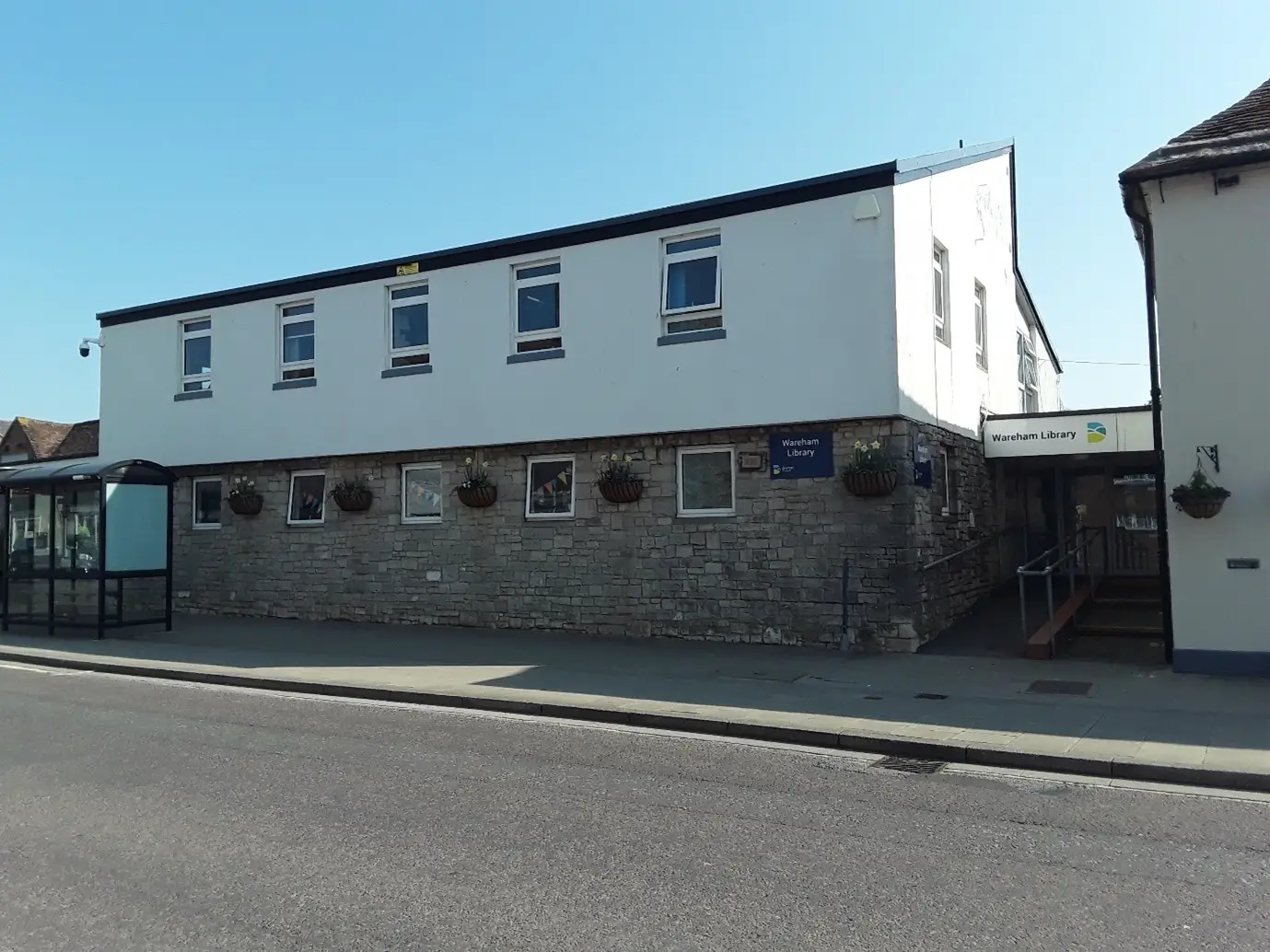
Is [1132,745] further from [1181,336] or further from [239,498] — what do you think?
[239,498]

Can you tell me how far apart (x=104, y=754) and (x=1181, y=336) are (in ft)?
35.7

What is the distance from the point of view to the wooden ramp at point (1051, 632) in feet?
41.5

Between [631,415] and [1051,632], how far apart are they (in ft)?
20.3

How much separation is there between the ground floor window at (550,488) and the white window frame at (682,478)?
1.77m

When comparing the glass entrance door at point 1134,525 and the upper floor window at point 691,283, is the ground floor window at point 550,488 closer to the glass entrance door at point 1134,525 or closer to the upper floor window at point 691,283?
the upper floor window at point 691,283

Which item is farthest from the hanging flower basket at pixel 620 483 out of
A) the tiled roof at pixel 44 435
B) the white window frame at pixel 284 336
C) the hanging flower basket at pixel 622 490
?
the tiled roof at pixel 44 435

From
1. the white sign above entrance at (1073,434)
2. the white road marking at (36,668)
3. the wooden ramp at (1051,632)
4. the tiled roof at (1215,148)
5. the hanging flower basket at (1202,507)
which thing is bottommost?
the white road marking at (36,668)

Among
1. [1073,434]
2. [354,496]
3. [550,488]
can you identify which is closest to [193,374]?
[354,496]

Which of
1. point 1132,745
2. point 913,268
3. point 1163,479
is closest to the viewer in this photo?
point 1132,745

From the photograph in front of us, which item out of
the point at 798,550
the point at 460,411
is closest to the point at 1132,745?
the point at 798,550

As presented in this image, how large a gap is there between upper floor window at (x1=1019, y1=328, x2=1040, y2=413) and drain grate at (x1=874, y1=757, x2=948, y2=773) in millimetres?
14608

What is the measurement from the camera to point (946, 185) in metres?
16.2

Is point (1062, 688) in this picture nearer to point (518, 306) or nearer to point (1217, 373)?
point (1217, 373)

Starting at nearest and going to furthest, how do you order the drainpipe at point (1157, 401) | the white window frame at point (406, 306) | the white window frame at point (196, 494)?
1. the drainpipe at point (1157, 401)
2. the white window frame at point (406, 306)
3. the white window frame at point (196, 494)
